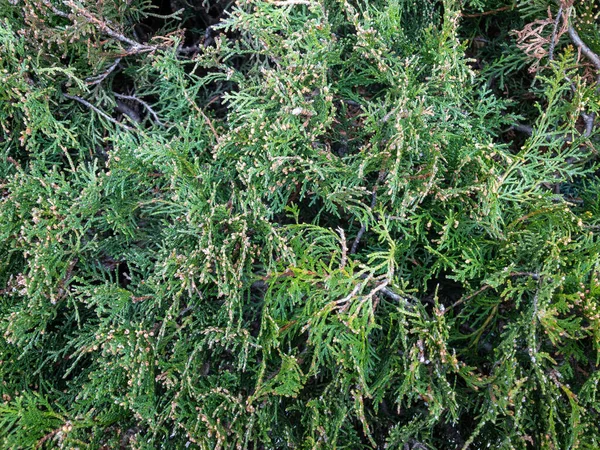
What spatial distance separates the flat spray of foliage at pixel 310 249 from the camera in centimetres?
173

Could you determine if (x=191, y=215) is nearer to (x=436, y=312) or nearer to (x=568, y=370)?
(x=436, y=312)

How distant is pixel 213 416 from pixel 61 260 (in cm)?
93

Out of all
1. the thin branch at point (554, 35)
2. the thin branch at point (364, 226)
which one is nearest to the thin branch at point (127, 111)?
the thin branch at point (364, 226)

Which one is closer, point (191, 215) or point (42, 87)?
point (191, 215)

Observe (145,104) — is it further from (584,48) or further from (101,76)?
(584,48)

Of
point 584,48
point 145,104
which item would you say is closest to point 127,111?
point 145,104

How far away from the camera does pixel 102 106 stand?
7.80ft

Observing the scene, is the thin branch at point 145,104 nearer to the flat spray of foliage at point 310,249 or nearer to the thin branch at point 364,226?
the flat spray of foliage at point 310,249

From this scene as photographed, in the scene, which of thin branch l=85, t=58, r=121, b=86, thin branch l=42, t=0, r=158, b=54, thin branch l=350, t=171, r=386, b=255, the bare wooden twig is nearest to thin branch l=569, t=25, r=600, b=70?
the bare wooden twig

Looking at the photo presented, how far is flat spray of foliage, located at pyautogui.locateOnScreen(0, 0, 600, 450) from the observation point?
1.73 meters

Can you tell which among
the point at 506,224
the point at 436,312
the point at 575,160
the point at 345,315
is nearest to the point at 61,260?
the point at 345,315

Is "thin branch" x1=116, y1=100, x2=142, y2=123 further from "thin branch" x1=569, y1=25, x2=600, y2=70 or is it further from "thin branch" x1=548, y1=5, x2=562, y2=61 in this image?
"thin branch" x1=569, y1=25, x2=600, y2=70

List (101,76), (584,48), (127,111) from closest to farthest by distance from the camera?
(584,48) < (101,76) < (127,111)

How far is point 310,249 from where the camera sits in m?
1.82
